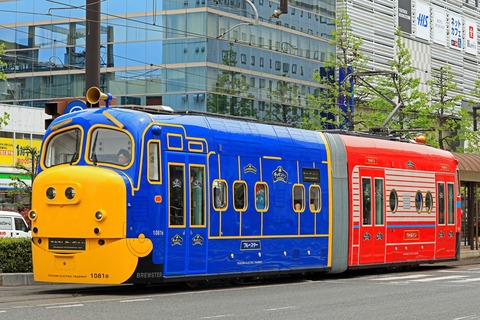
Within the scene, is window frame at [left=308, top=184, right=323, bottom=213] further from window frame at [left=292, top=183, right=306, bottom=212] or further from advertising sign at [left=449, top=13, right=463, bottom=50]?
advertising sign at [left=449, top=13, right=463, bottom=50]

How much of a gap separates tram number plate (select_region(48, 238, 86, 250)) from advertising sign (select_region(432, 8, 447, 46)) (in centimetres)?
6512

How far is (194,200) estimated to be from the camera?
19625 mm

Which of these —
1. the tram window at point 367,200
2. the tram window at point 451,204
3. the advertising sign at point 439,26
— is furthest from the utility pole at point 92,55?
the advertising sign at point 439,26

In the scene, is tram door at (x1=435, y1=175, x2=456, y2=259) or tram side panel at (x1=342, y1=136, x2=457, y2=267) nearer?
tram side panel at (x1=342, y1=136, x2=457, y2=267)

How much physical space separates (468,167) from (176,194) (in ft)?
61.8

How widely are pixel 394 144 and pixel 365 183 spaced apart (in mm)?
2066

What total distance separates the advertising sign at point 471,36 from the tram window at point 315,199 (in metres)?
65.0

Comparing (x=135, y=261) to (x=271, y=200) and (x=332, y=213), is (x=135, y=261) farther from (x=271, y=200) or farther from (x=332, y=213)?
(x=332, y=213)

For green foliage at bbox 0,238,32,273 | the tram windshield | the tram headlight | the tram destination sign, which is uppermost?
the tram windshield

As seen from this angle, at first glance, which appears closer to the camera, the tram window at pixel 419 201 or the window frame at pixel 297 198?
the window frame at pixel 297 198

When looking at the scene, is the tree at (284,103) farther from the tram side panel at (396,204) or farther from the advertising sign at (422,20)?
the tram side panel at (396,204)

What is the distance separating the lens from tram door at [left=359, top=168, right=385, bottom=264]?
2519cm

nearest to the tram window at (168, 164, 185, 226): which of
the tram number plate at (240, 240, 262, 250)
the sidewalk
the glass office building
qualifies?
the tram number plate at (240, 240, 262, 250)

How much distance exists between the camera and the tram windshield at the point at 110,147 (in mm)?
18844
